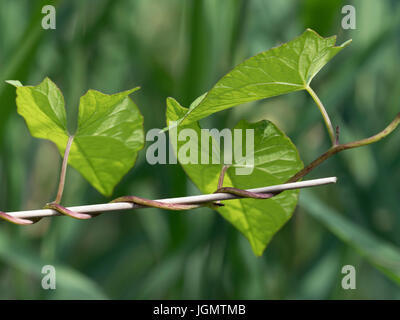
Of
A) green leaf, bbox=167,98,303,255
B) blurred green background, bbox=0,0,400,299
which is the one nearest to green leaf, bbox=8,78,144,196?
green leaf, bbox=167,98,303,255

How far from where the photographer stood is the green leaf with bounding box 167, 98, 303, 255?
0.13 meters

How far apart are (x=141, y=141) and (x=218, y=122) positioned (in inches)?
7.8

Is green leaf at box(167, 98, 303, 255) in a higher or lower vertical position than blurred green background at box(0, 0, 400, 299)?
lower

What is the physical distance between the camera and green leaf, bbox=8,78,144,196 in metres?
0.13

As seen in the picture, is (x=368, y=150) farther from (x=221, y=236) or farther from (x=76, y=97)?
(x=76, y=97)

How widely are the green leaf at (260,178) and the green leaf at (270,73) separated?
0.02 metres

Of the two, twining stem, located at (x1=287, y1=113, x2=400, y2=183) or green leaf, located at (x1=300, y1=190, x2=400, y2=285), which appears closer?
twining stem, located at (x1=287, y1=113, x2=400, y2=183)

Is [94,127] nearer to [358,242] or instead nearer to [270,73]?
[270,73]

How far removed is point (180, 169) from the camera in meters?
0.32

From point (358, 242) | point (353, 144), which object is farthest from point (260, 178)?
point (358, 242)

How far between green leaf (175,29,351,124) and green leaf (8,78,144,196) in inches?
1.0

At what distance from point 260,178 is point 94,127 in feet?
0.18

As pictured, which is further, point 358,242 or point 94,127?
point 358,242

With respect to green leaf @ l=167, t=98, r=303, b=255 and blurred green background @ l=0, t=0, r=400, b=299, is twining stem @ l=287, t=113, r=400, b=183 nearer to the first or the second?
green leaf @ l=167, t=98, r=303, b=255
